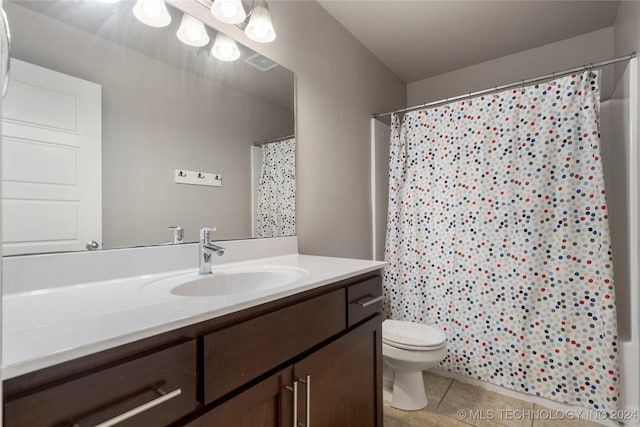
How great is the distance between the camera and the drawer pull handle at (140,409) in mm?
525

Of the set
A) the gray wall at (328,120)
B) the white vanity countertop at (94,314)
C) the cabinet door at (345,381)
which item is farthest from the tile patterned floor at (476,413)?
the white vanity countertop at (94,314)

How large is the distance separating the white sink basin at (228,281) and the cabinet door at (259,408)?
0.88 feet

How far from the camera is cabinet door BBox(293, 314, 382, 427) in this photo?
940 mm

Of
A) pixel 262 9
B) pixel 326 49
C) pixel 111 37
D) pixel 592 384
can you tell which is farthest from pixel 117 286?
pixel 592 384

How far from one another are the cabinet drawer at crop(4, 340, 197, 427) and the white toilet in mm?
1304

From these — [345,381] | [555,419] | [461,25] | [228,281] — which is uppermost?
[461,25]

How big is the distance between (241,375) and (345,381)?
0.50 meters

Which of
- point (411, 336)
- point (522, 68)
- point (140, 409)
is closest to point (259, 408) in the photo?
point (140, 409)

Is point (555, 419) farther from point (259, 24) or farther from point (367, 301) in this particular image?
point (259, 24)

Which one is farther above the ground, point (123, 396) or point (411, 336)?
point (123, 396)

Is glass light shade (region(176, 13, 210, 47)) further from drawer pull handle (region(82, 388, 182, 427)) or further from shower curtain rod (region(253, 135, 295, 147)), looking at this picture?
drawer pull handle (region(82, 388, 182, 427))

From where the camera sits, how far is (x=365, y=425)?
1.22 m

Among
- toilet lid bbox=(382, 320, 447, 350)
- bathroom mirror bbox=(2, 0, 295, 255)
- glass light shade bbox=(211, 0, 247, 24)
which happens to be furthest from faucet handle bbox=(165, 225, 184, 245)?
toilet lid bbox=(382, 320, 447, 350)

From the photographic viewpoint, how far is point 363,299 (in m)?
1.21
